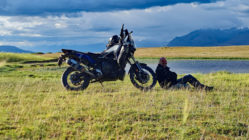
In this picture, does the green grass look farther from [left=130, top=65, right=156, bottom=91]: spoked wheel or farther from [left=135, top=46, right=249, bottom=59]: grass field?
[left=135, top=46, right=249, bottom=59]: grass field

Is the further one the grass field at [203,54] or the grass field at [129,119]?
the grass field at [203,54]

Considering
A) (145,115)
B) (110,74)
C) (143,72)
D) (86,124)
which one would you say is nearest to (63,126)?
(86,124)

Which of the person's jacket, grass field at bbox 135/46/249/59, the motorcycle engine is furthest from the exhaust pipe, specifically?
grass field at bbox 135/46/249/59

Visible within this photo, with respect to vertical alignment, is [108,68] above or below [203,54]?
below

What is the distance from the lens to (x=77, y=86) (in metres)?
10.8

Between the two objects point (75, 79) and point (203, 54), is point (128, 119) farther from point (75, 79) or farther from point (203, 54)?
point (203, 54)

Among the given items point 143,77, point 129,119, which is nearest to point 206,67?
point 143,77

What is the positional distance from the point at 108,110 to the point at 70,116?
41.3 inches

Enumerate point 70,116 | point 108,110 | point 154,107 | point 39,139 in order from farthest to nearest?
point 154,107 → point 108,110 → point 70,116 → point 39,139

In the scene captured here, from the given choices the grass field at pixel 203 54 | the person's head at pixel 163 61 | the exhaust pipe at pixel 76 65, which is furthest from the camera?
the grass field at pixel 203 54

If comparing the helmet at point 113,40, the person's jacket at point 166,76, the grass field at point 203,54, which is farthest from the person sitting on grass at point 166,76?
the grass field at point 203,54

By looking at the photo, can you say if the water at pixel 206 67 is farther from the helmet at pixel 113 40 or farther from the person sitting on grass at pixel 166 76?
the helmet at pixel 113 40

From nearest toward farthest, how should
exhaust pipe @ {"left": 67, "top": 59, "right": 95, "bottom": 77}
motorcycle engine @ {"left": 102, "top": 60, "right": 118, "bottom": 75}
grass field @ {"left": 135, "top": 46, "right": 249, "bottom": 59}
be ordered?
exhaust pipe @ {"left": 67, "top": 59, "right": 95, "bottom": 77} < motorcycle engine @ {"left": 102, "top": 60, "right": 118, "bottom": 75} < grass field @ {"left": 135, "top": 46, "right": 249, "bottom": 59}

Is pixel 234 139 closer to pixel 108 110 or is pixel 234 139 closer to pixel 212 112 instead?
pixel 212 112
